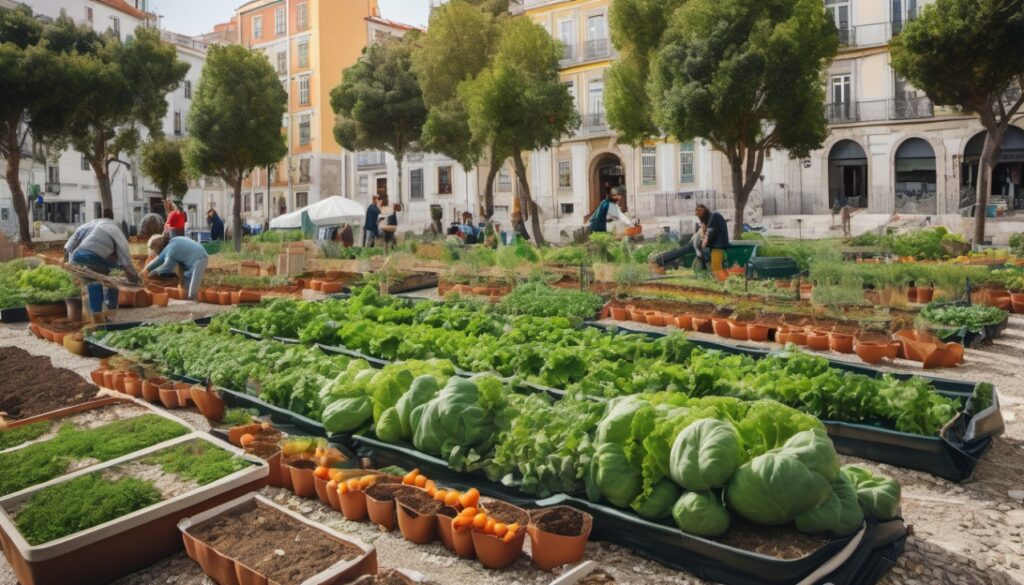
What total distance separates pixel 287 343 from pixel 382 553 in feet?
15.7

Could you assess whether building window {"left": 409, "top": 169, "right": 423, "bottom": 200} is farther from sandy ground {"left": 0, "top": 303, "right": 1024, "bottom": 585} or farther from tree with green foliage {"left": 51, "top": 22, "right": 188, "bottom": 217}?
sandy ground {"left": 0, "top": 303, "right": 1024, "bottom": 585}

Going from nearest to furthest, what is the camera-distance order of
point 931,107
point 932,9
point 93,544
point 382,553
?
point 93,544 → point 382,553 → point 932,9 → point 931,107

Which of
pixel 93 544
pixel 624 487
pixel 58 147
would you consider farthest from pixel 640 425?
pixel 58 147

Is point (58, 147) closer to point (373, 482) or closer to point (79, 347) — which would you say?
point (79, 347)

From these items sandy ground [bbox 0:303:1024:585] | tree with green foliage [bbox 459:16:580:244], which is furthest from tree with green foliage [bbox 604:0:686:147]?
sandy ground [bbox 0:303:1024:585]

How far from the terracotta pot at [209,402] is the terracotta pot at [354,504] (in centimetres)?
230

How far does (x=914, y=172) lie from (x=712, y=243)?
2233 centimetres

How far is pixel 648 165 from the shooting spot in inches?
1439

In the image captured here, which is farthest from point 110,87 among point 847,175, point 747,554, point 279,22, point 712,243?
point 279,22

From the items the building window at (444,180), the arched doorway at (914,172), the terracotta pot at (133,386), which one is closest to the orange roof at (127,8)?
the building window at (444,180)

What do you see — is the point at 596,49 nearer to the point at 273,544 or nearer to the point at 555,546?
the point at 555,546

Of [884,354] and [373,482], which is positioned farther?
[884,354]

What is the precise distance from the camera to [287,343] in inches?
335

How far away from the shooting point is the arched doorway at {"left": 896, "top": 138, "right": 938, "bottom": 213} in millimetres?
31406
